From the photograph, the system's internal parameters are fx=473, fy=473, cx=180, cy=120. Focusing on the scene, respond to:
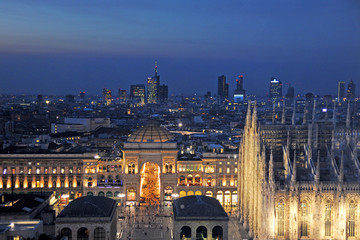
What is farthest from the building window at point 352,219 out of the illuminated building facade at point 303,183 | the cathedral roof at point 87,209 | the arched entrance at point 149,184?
the arched entrance at point 149,184

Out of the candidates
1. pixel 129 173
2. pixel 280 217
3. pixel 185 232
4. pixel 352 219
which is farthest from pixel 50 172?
pixel 352 219

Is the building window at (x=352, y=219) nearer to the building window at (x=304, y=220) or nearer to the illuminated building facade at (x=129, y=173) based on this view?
the building window at (x=304, y=220)

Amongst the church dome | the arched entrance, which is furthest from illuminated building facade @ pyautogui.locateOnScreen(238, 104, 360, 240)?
the arched entrance

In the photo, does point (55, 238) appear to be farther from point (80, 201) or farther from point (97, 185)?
point (97, 185)

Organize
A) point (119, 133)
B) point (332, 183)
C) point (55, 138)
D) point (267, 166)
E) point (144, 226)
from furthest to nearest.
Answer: point (119, 133), point (55, 138), point (144, 226), point (267, 166), point (332, 183)

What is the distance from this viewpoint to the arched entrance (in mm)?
110000

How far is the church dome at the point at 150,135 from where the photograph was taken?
111 metres

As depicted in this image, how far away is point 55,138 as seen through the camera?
161 m

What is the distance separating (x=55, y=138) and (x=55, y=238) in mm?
98830

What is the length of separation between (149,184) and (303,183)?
54.5 meters

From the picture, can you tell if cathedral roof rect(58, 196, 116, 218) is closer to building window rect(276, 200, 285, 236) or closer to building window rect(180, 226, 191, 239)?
building window rect(180, 226, 191, 239)

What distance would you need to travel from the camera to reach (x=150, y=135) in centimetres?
11144

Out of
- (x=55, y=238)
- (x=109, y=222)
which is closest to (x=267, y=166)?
(x=109, y=222)

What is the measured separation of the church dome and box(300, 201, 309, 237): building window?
46639mm
